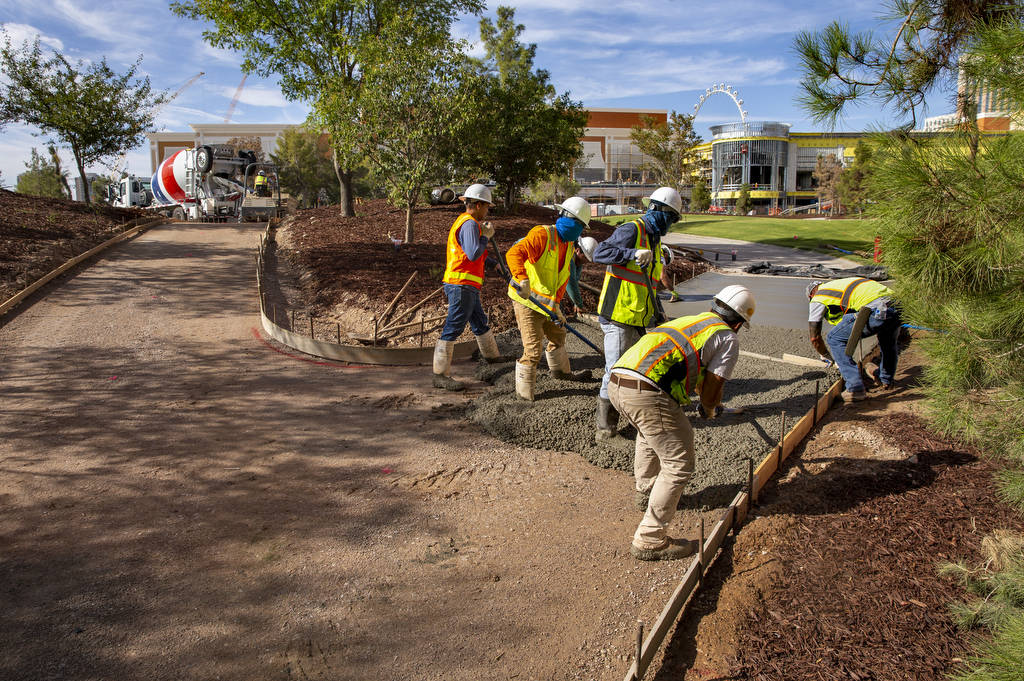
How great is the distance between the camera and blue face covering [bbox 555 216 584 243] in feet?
20.2

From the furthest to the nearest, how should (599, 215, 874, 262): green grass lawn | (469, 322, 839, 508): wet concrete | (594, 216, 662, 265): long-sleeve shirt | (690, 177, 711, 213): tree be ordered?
(690, 177, 711, 213): tree → (599, 215, 874, 262): green grass lawn → (594, 216, 662, 265): long-sleeve shirt → (469, 322, 839, 508): wet concrete

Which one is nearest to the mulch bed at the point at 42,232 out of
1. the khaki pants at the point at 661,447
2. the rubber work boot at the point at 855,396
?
the khaki pants at the point at 661,447

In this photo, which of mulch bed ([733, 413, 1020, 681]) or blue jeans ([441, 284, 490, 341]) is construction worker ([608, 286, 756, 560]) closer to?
mulch bed ([733, 413, 1020, 681])

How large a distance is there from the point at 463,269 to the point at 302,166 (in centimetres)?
4023

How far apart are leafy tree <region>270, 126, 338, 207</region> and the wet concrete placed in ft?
125

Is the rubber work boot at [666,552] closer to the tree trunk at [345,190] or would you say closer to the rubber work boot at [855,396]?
the rubber work boot at [855,396]

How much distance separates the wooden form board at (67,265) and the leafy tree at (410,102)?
592cm

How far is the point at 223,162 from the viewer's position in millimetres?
22375

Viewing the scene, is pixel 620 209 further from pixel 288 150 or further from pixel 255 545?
pixel 255 545

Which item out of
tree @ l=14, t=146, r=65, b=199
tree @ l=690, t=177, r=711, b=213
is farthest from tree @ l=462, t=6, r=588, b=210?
tree @ l=14, t=146, r=65, b=199

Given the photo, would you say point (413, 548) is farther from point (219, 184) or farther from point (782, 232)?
point (782, 232)

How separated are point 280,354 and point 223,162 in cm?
1701

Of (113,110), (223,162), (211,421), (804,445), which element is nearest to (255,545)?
(211,421)

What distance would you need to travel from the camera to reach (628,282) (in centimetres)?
541
